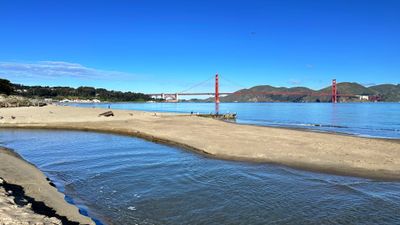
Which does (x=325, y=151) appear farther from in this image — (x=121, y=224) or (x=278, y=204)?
(x=121, y=224)

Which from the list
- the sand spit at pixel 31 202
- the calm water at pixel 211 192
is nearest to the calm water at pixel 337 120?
the calm water at pixel 211 192

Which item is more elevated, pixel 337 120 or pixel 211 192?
pixel 211 192

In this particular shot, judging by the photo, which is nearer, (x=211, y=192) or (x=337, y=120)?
(x=211, y=192)

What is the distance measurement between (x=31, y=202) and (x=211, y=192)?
4733mm

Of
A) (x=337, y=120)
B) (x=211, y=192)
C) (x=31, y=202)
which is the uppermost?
(x=31, y=202)

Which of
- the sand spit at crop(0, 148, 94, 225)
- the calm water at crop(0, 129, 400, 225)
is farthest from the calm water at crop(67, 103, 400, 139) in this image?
the sand spit at crop(0, 148, 94, 225)

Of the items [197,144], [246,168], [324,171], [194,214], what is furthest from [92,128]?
[194,214]

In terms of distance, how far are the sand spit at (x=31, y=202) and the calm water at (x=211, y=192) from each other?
608 millimetres

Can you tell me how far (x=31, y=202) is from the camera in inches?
316

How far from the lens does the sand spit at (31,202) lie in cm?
626

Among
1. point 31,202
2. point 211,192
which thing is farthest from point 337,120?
point 31,202

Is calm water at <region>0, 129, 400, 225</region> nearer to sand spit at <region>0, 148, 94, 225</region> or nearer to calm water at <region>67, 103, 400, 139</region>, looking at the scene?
sand spit at <region>0, 148, 94, 225</region>

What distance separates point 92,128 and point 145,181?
66.5 feet

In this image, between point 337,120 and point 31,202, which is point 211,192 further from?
point 337,120
